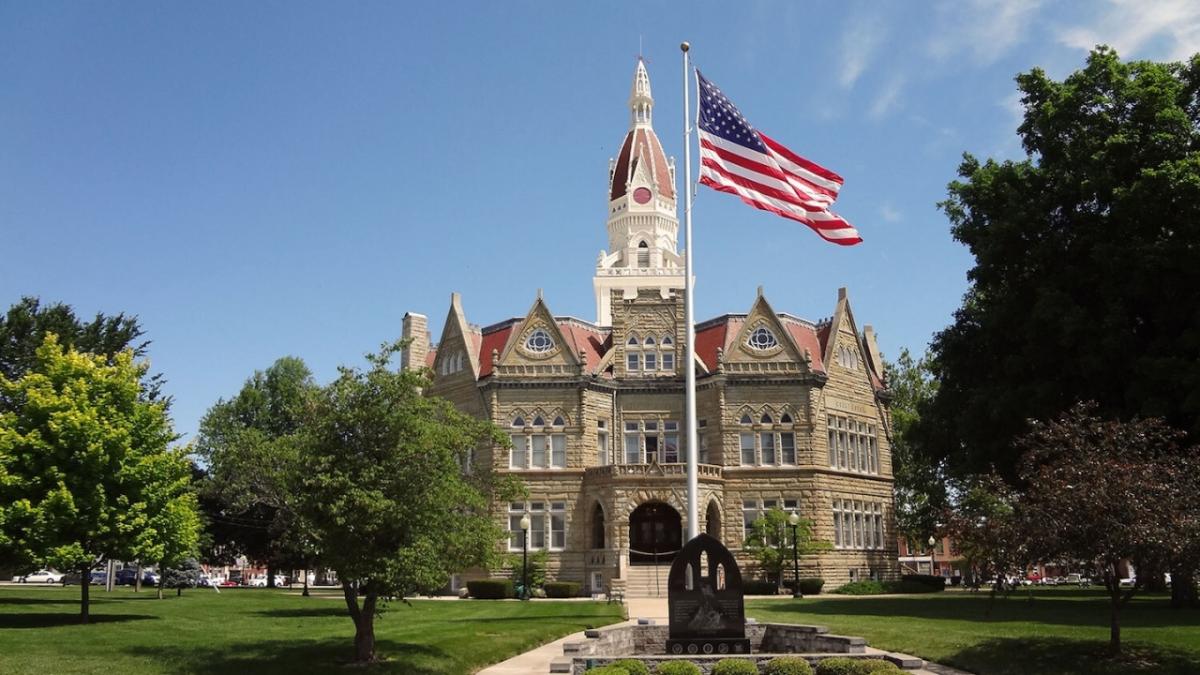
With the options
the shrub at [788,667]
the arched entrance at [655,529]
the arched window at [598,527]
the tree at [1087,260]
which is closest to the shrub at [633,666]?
the shrub at [788,667]

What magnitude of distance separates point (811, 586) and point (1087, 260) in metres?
20.5

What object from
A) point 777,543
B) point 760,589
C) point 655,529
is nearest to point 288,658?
point 760,589

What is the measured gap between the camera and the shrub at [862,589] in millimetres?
45062

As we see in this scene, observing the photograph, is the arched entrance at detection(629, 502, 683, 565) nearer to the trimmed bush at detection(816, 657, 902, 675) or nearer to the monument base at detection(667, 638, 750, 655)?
the monument base at detection(667, 638, 750, 655)

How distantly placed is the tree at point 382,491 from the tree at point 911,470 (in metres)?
52.1

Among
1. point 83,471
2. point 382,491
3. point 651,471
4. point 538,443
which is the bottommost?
point 382,491

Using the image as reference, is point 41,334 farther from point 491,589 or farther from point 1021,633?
point 1021,633

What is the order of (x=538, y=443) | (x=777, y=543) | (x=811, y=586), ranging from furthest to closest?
(x=538, y=443)
(x=777, y=543)
(x=811, y=586)

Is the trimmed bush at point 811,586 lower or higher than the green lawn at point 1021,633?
lower

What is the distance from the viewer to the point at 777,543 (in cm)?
4584

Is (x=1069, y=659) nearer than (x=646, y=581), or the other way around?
(x=1069, y=659)

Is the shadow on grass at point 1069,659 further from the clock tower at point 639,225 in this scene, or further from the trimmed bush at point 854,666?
the clock tower at point 639,225

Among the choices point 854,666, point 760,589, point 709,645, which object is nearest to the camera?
point 854,666

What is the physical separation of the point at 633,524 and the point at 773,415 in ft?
28.7
